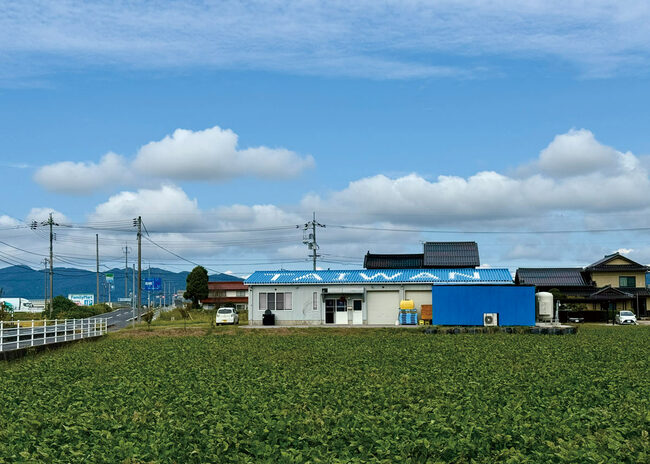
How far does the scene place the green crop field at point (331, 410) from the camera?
1166cm

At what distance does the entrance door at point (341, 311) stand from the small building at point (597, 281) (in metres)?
33.5

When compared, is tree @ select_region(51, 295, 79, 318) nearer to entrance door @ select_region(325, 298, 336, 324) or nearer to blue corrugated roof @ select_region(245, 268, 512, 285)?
blue corrugated roof @ select_region(245, 268, 512, 285)

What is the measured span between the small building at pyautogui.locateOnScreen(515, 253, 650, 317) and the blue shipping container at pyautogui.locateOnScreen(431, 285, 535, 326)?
31151mm

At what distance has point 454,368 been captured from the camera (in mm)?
23219

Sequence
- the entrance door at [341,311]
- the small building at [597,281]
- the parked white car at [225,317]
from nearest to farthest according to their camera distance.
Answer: the entrance door at [341,311], the parked white car at [225,317], the small building at [597,281]

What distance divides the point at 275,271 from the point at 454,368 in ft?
135

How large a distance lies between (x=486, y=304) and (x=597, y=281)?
4106 cm

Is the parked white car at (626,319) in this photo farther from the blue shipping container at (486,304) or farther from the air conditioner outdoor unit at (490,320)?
the air conditioner outdoor unit at (490,320)

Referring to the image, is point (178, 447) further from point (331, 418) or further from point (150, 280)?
point (150, 280)

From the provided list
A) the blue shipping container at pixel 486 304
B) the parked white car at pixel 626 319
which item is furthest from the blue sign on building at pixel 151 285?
the parked white car at pixel 626 319

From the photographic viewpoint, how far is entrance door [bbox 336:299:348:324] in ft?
190

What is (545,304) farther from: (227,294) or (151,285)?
(227,294)

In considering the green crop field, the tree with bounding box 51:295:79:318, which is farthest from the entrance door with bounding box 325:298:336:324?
the tree with bounding box 51:295:79:318

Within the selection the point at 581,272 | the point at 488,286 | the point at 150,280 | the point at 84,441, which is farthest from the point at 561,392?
the point at 581,272
